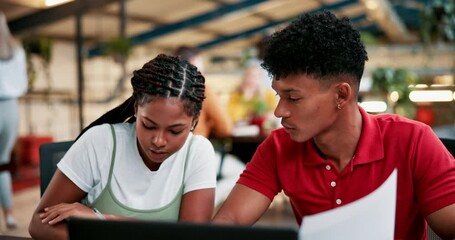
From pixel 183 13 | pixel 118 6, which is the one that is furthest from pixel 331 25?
pixel 183 13

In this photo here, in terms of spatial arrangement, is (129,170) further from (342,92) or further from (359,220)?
(359,220)

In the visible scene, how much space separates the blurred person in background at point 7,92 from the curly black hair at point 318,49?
2440 millimetres

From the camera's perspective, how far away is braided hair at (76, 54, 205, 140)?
3.78 ft

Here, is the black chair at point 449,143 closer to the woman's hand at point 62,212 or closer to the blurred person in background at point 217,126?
the woman's hand at point 62,212

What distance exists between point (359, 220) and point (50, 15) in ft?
22.5

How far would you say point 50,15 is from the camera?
6.99 meters

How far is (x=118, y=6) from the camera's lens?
30.9 feet

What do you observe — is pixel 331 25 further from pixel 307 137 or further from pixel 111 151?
pixel 111 151

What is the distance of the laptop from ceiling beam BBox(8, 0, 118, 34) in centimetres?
598

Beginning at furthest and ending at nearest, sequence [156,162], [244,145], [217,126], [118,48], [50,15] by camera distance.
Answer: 1. [118,48]
2. [50,15]
3. [244,145]
4. [217,126]
5. [156,162]

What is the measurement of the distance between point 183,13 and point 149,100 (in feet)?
34.1

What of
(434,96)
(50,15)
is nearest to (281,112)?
(434,96)

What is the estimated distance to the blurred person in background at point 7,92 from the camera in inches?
123

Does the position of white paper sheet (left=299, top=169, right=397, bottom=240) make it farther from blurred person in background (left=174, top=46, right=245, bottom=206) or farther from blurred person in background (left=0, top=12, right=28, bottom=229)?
blurred person in background (left=0, top=12, right=28, bottom=229)
